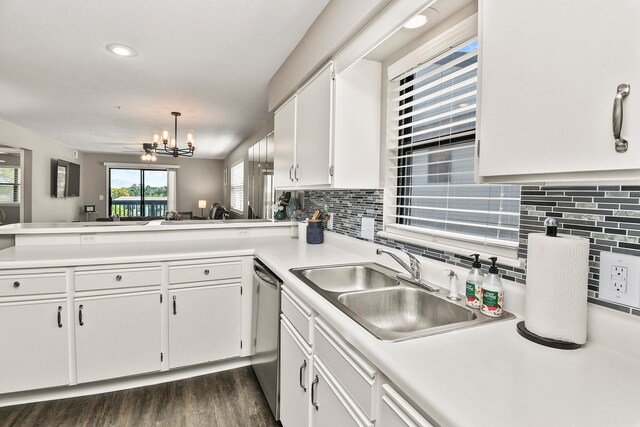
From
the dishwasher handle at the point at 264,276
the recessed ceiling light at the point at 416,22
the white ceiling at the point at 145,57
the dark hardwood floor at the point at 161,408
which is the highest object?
the white ceiling at the point at 145,57

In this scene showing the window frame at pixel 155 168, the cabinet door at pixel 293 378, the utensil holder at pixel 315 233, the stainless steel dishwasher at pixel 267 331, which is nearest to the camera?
the cabinet door at pixel 293 378

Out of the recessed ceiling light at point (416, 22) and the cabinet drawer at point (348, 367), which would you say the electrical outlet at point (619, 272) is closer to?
the cabinet drawer at point (348, 367)

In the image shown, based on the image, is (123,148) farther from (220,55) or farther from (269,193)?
(220,55)

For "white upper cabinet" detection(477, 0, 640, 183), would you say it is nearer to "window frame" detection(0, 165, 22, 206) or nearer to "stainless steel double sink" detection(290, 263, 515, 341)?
"stainless steel double sink" detection(290, 263, 515, 341)

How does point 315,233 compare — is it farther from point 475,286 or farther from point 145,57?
point 145,57

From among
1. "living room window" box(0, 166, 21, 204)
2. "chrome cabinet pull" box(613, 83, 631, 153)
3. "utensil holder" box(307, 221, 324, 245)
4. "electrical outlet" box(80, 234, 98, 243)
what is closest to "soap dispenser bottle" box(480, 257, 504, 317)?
"chrome cabinet pull" box(613, 83, 631, 153)

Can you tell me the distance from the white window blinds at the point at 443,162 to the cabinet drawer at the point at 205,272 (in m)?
1.11

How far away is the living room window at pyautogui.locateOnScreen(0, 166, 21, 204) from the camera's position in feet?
17.8

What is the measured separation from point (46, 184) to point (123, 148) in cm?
196

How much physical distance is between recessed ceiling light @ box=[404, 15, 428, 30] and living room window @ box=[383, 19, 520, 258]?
0.11 metres

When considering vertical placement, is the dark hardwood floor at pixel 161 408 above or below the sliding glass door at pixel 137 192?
below

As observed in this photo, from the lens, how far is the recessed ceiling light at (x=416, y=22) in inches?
56.0

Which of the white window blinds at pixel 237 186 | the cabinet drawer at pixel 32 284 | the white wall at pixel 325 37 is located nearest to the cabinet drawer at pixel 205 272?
the cabinet drawer at pixel 32 284

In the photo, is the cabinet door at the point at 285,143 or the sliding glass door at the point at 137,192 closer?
the cabinet door at the point at 285,143
